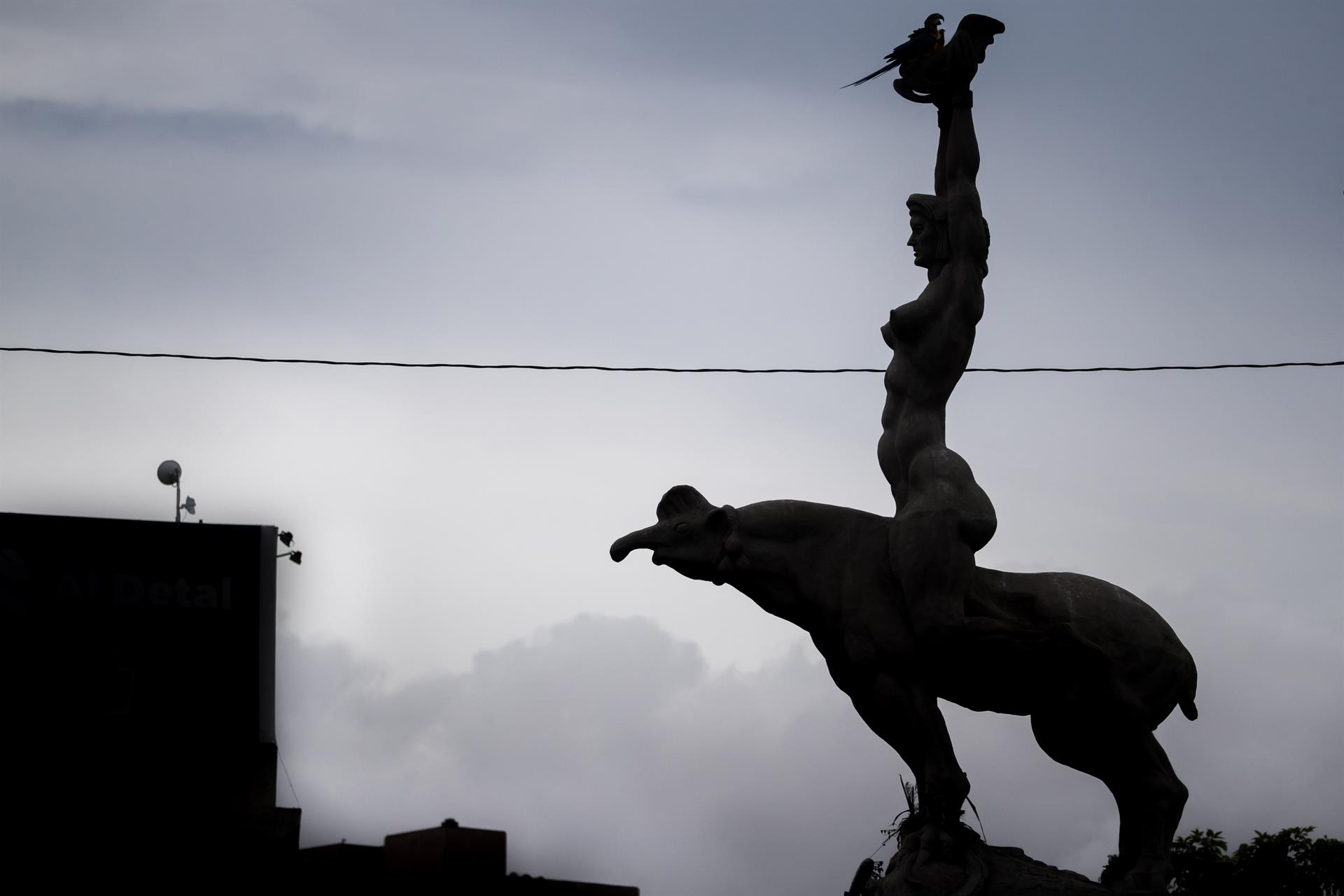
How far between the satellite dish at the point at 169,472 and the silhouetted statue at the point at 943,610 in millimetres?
10542

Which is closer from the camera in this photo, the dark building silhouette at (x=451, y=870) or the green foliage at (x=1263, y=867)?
the green foliage at (x=1263, y=867)

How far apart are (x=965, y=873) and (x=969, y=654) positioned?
1.17m

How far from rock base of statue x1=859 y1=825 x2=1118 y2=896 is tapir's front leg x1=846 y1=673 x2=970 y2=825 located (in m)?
0.15

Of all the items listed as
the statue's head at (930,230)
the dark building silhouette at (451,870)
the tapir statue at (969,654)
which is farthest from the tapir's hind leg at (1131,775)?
the dark building silhouette at (451,870)

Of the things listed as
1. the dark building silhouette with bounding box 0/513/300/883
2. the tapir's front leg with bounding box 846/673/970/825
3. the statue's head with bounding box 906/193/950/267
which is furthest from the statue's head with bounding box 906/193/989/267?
the dark building silhouette with bounding box 0/513/300/883

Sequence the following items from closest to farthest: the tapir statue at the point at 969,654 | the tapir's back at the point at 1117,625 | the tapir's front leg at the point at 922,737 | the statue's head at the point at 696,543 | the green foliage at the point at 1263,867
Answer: the tapir's front leg at the point at 922,737 → the tapir statue at the point at 969,654 → the tapir's back at the point at 1117,625 → the statue's head at the point at 696,543 → the green foliage at the point at 1263,867

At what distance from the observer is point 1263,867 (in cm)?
1383

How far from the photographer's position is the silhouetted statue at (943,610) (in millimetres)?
9852

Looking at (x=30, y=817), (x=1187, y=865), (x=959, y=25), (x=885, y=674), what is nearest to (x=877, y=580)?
(x=885, y=674)

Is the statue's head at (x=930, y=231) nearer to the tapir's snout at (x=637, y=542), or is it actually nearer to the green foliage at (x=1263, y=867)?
the tapir's snout at (x=637, y=542)

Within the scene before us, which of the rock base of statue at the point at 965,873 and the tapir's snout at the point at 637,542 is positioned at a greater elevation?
the tapir's snout at the point at 637,542

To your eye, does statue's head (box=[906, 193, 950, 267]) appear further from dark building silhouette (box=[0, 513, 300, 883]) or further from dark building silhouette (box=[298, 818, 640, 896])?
dark building silhouette (box=[0, 513, 300, 883])

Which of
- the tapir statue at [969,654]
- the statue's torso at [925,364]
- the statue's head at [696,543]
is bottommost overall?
the tapir statue at [969,654]

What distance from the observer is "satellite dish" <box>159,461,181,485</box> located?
1956cm
